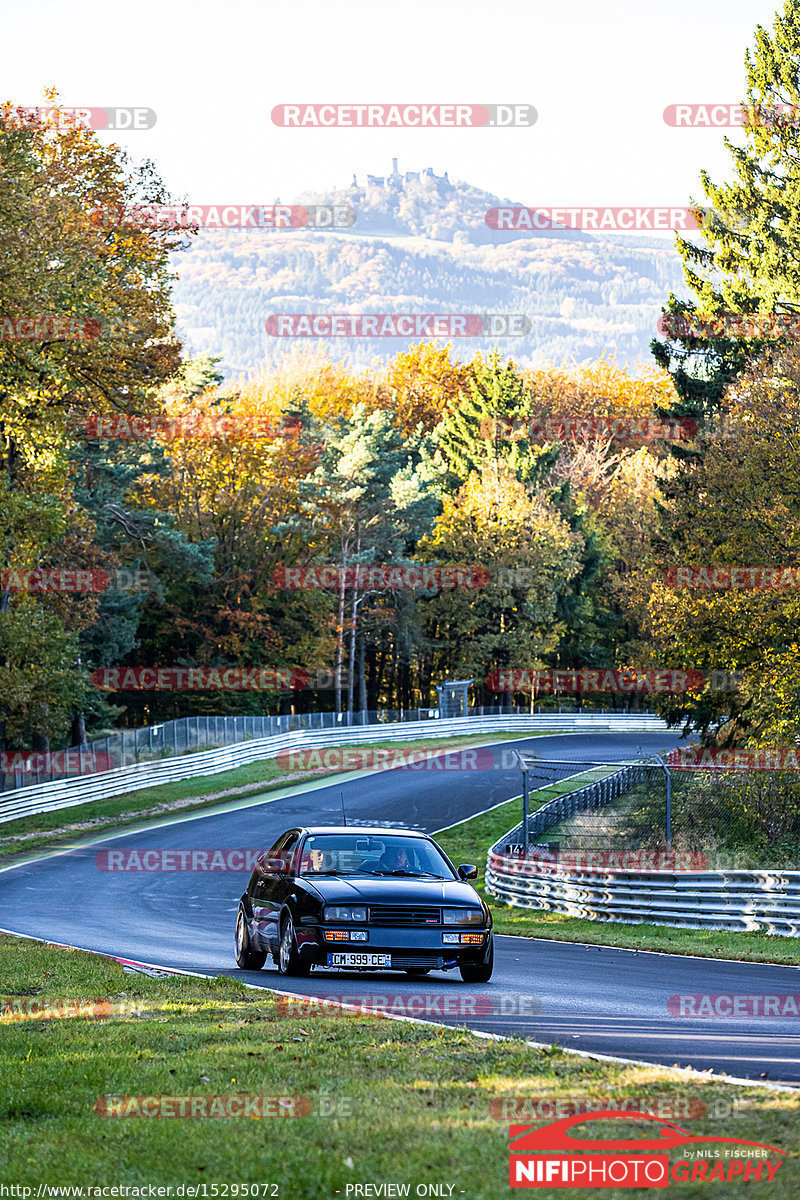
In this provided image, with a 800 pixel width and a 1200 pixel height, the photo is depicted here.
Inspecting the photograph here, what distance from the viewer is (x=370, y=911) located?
13070 millimetres

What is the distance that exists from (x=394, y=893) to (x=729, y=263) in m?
34.7

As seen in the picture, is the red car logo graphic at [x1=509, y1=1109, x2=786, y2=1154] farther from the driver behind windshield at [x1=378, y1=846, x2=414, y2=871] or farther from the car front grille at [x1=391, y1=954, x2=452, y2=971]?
the driver behind windshield at [x1=378, y1=846, x2=414, y2=871]

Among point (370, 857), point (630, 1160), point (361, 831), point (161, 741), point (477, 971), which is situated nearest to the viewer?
point (630, 1160)

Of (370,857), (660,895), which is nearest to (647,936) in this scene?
(660,895)

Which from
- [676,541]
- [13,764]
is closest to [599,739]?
[676,541]

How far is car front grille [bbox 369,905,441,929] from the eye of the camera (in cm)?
1307

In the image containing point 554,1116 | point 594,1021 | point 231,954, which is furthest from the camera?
point 231,954

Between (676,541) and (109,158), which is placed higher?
(109,158)

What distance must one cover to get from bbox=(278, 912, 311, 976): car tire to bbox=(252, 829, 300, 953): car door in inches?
5.6

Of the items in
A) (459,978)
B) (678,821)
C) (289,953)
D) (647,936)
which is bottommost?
(647,936)

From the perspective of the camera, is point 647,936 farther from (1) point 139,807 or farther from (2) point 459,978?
(1) point 139,807

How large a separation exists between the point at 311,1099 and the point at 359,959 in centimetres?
604

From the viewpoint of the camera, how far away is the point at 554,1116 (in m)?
6.53

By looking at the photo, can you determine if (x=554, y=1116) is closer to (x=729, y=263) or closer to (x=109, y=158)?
(x=109, y=158)
